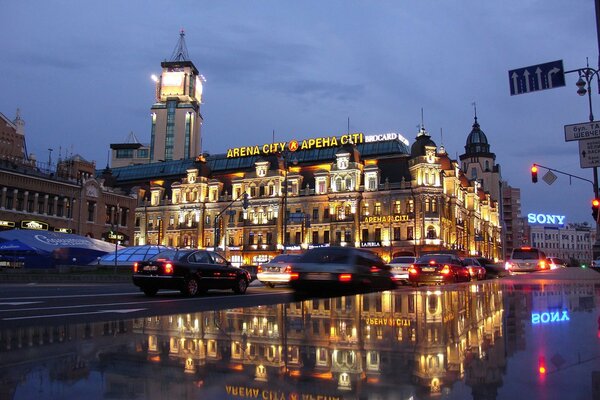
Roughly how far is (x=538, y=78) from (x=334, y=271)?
1057cm

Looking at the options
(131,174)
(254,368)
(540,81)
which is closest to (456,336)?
(254,368)

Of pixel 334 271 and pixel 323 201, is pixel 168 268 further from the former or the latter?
pixel 323 201

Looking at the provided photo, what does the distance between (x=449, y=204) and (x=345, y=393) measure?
268ft

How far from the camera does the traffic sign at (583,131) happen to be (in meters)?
20.4

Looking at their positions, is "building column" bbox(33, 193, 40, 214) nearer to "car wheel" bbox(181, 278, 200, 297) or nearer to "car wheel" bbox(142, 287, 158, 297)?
"car wheel" bbox(142, 287, 158, 297)

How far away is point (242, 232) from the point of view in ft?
296

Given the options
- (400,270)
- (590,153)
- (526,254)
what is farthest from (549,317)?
(526,254)

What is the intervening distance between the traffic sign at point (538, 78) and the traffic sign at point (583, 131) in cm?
217

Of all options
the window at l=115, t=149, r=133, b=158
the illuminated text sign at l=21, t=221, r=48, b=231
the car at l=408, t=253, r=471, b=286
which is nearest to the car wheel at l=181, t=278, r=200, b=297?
the car at l=408, t=253, r=471, b=286

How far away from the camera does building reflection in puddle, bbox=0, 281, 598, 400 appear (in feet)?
14.2

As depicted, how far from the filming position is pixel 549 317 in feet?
29.4

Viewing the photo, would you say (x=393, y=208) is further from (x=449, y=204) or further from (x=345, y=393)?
(x=345, y=393)

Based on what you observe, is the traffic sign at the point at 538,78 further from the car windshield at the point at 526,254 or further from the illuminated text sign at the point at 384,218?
the illuminated text sign at the point at 384,218

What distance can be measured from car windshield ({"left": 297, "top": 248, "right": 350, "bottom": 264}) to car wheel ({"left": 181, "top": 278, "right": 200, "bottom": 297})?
350 cm
